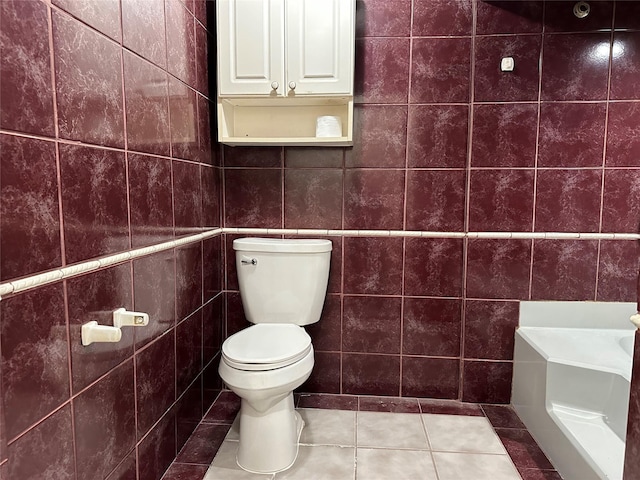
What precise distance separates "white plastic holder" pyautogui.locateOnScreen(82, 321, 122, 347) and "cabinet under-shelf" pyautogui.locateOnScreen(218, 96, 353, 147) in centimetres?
114

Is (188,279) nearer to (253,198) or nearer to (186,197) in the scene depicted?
(186,197)

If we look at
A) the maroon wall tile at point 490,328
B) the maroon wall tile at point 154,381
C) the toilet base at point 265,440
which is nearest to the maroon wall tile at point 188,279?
the maroon wall tile at point 154,381

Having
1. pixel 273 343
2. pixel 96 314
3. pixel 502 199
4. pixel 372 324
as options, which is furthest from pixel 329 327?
pixel 96 314

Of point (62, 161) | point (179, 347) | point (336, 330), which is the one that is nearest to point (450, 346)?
point (336, 330)

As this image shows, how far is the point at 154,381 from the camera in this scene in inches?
60.8

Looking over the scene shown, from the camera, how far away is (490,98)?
2043 mm

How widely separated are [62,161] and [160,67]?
2.06ft

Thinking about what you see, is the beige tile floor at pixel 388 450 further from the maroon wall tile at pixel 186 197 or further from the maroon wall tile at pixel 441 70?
the maroon wall tile at pixel 441 70

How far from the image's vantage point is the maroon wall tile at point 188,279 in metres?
1.75

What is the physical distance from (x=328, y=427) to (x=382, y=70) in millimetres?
1669

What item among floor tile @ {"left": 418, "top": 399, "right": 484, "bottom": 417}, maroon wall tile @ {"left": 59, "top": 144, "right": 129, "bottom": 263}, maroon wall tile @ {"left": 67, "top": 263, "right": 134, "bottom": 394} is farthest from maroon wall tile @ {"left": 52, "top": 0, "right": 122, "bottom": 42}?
floor tile @ {"left": 418, "top": 399, "right": 484, "bottom": 417}

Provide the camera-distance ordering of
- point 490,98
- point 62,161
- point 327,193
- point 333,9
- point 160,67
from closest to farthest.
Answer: point 62,161 → point 160,67 → point 333,9 → point 490,98 → point 327,193

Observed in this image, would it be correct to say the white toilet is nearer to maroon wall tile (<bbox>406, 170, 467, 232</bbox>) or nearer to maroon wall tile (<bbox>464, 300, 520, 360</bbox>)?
maroon wall tile (<bbox>406, 170, 467, 232</bbox>)

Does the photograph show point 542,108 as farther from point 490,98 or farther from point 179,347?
point 179,347
